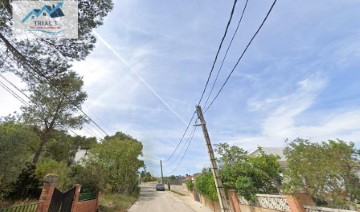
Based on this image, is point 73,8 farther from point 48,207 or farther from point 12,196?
point 12,196

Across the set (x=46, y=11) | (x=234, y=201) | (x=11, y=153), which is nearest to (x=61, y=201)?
(x=11, y=153)

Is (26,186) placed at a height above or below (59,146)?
below

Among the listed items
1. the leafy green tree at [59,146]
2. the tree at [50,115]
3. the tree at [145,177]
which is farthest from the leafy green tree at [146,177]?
the tree at [50,115]

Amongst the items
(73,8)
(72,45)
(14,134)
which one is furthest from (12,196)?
(73,8)

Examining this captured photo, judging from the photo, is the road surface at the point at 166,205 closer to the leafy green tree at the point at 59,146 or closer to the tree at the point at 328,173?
the leafy green tree at the point at 59,146

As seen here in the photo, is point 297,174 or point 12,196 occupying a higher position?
point 12,196

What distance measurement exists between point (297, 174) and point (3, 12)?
12.3 meters

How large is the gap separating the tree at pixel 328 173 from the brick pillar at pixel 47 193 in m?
8.58

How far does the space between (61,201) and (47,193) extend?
2002 millimetres

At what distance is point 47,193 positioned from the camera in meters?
7.45

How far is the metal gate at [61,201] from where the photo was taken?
808 cm

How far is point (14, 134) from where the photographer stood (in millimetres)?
8273

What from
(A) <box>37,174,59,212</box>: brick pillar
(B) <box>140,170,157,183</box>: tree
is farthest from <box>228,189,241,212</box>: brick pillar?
(B) <box>140,170,157,183</box>: tree

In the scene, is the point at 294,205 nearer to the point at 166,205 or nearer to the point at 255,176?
the point at 255,176
